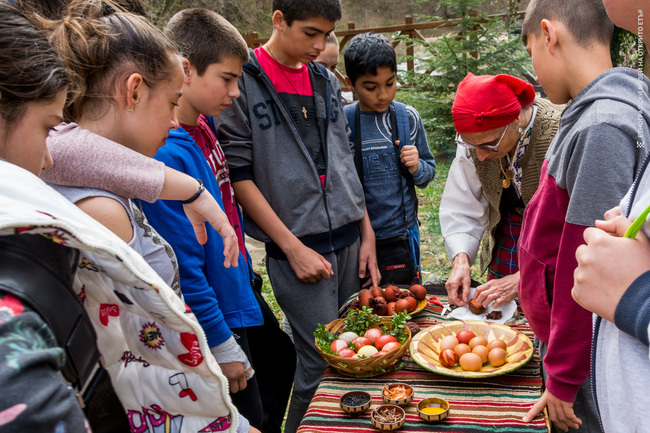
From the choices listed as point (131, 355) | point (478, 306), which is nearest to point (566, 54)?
point (478, 306)

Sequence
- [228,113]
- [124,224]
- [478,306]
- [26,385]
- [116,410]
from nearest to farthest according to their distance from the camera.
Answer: [26,385] → [116,410] → [124,224] → [478,306] → [228,113]

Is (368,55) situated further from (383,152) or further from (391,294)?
(391,294)

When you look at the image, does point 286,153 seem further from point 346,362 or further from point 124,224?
point 124,224

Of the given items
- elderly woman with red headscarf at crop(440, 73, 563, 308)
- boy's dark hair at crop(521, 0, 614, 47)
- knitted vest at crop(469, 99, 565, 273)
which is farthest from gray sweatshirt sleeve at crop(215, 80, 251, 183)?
boy's dark hair at crop(521, 0, 614, 47)

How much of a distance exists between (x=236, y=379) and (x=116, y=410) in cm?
79

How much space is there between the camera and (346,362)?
1.74 m

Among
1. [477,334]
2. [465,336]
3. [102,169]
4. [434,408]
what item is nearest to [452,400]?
[434,408]

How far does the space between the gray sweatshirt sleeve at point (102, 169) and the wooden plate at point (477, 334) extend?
114 cm

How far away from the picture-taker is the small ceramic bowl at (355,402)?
155 centimetres

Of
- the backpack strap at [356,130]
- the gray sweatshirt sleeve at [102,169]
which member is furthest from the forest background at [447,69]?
the gray sweatshirt sleeve at [102,169]

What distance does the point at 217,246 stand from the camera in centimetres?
184

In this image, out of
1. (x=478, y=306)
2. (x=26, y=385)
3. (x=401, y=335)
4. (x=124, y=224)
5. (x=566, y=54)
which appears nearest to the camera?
(x=26, y=385)

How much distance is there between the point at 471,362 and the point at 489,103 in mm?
1132

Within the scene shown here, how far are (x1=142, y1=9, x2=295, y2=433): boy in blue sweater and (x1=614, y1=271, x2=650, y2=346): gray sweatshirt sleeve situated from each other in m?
1.25
